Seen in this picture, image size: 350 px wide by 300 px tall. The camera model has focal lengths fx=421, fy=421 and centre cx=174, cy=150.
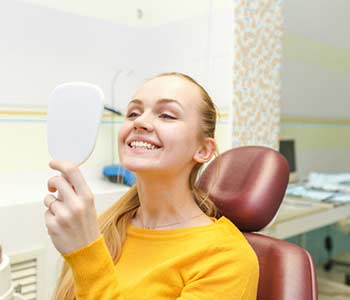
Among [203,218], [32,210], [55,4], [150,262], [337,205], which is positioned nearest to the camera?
[150,262]

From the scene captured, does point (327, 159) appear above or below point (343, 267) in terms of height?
above

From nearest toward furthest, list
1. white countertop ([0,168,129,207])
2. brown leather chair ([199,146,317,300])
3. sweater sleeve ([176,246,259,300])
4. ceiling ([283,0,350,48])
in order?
sweater sleeve ([176,246,259,300]) → brown leather chair ([199,146,317,300]) → white countertop ([0,168,129,207]) → ceiling ([283,0,350,48])

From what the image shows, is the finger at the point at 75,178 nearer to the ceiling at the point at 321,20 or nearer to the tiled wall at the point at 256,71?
Result: the tiled wall at the point at 256,71

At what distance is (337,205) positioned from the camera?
2.85 metres

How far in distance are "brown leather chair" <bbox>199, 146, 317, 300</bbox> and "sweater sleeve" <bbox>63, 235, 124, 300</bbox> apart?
0.48 m

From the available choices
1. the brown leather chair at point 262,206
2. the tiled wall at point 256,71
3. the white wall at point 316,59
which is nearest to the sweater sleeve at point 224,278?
the brown leather chair at point 262,206

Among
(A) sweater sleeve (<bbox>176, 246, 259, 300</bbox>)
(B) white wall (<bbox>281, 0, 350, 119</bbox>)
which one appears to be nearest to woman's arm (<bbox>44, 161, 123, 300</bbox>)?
(A) sweater sleeve (<bbox>176, 246, 259, 300</bbox>)

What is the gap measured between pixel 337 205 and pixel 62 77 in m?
1.96

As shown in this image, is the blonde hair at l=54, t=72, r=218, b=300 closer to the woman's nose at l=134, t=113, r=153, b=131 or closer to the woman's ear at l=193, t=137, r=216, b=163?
the woman's ear at l=193, t=137, r=216, b=163

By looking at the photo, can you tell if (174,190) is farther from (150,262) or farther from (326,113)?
(326,113)

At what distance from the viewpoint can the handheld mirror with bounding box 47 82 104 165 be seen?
0.85 m

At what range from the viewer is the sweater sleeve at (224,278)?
95 centimetres

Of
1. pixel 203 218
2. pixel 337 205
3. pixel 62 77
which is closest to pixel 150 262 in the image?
pixel 203 218

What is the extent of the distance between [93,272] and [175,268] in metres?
0.25
